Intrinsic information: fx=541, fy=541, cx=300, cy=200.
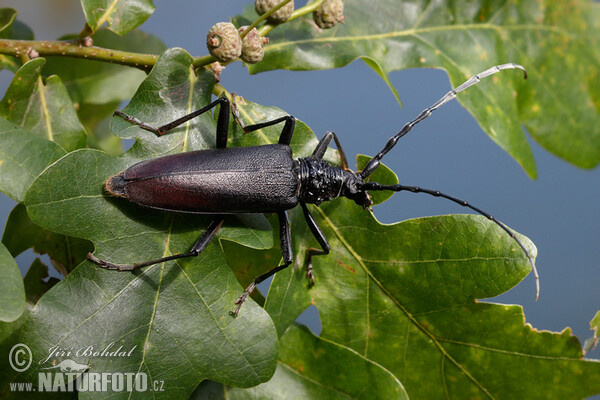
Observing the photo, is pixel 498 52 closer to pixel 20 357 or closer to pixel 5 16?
pixel 5 16

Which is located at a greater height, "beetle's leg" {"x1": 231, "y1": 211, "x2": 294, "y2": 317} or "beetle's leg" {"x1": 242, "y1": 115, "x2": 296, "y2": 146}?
"beetle's leg" {"x1": 242, "y1": 115, "x2": 296, "y2": 146}

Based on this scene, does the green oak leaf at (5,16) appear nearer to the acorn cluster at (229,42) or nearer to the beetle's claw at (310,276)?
the acorn cluster at (229,42)

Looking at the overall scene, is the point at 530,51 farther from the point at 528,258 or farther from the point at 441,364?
the point at 441,364

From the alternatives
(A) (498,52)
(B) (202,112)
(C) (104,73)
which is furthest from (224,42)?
(A) (498,52)

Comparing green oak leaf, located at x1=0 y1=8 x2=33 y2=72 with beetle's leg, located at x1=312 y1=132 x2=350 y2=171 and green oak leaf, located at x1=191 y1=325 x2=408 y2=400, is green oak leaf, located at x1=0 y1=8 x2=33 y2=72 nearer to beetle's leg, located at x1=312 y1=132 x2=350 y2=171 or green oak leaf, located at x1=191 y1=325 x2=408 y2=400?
beetle's leg, located at x1=312 y1=132 x2=350 y2=171

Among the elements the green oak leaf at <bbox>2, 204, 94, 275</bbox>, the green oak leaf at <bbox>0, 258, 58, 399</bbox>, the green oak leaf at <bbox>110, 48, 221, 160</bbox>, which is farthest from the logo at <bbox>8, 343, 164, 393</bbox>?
the green oak leaf at <bbox>110, 48, 221, 160</bbox>
